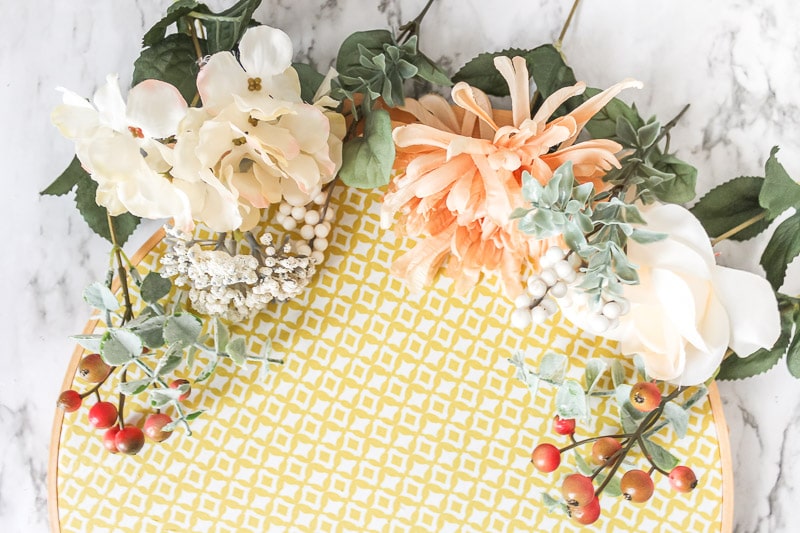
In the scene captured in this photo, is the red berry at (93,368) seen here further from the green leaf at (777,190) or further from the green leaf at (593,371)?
the green leaf at (777,190)

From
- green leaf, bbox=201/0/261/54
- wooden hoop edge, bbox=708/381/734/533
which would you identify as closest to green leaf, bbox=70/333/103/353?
green leaf, bbox=201/0/261/54

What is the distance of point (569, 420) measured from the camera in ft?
2.54

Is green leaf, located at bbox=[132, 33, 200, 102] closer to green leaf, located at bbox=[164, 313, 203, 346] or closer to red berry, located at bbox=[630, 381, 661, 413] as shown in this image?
green leaf, located at bbox=[164, 313, 203, 346]

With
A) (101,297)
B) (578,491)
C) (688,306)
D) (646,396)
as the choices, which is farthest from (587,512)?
(101,297)

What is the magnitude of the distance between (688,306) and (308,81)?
0.47m

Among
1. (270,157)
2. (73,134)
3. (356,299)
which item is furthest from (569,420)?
(73,134)

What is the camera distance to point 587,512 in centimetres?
73

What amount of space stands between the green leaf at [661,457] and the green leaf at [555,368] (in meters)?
0.12

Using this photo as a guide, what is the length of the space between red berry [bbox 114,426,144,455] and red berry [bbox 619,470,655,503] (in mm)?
543

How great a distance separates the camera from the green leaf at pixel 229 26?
0.71 metres

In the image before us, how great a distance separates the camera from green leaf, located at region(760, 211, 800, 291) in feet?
2.47

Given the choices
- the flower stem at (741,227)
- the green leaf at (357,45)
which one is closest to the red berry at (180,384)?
the green leaf at (357,45)

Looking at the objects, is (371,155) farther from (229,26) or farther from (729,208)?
(729,208)

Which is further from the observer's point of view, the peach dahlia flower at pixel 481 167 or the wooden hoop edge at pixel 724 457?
the wooden hoop edge at pixel 724 457
